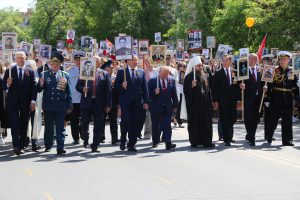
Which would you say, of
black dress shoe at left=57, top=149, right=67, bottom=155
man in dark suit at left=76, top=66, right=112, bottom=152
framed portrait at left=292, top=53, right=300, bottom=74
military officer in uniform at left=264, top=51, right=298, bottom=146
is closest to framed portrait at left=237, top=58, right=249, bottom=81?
military officer in uniform at left=264, top=51, right=298, bottom=146

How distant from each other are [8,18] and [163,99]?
10910 cm

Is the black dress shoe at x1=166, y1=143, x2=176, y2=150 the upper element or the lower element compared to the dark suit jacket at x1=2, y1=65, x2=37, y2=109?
lower

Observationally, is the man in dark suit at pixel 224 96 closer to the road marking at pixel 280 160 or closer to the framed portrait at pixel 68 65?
the road marking at pixel 280 160

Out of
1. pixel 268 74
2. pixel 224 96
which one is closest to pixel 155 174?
pixel 224 96

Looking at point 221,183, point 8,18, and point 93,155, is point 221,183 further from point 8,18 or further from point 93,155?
point 8,18

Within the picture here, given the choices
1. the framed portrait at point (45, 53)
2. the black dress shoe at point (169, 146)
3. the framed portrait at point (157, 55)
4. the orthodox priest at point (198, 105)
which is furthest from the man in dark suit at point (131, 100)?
the framed portrait at point (45, 53)

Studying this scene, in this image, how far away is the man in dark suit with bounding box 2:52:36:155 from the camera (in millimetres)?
13234

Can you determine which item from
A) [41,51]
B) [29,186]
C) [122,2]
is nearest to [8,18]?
[122,2]

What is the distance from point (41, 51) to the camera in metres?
16.8

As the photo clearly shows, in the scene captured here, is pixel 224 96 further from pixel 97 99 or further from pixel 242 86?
pixel 97 99

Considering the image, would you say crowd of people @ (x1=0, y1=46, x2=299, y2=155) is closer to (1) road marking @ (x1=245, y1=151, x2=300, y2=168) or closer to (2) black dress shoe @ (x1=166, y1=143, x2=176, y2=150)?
(2) black dress shoe @ (x1=166, y1=143, x2=176, y2=150)

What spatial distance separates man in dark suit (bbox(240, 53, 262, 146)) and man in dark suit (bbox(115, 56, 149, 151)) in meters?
2.30

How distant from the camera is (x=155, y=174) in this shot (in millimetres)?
10602

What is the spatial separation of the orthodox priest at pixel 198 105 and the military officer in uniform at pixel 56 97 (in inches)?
105
